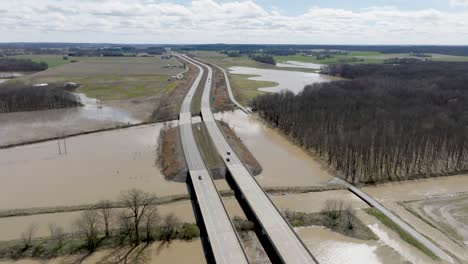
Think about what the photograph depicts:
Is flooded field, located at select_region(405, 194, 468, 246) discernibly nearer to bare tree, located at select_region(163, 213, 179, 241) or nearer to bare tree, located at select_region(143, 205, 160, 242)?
bare tree, located at select_region(163, 213, 179, 241)

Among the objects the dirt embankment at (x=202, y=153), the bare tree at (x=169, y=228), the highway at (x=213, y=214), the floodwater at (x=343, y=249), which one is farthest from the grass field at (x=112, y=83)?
the floodwater at (x=343, y=249)

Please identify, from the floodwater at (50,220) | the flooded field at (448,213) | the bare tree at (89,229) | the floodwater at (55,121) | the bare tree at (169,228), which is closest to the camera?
the bare tree at (89,229)

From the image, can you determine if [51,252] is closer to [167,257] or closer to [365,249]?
[167,257]

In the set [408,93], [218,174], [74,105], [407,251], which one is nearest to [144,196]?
[218,174]

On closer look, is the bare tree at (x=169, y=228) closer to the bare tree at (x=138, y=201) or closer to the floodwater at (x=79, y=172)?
the bare tree at (x=138, y=201)

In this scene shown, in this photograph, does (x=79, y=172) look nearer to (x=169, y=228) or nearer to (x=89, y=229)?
(x=89, y=229)

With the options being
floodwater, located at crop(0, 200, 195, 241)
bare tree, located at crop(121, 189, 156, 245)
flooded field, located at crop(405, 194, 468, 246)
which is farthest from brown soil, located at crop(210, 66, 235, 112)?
flooded field, located at crop(405, 194, 468, 246)

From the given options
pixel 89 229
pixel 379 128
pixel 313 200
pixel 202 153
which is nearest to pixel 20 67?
pixel 202 153
